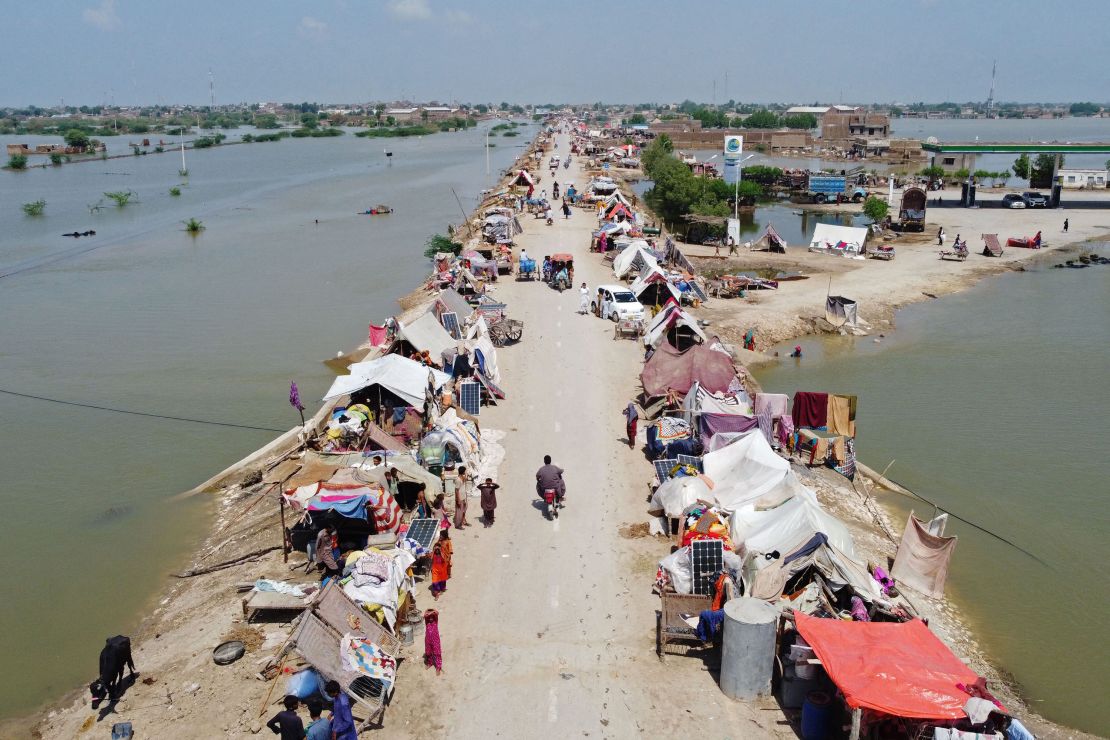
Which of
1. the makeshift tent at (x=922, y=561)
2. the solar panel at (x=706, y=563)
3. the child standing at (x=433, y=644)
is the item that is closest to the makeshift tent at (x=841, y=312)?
the makeshift tent at (x=922, y=561)

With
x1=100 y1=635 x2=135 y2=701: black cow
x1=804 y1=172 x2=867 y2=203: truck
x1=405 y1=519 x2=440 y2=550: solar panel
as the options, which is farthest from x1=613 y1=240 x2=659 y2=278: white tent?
x1=804 y1=172 x2=867 y2=203: truck

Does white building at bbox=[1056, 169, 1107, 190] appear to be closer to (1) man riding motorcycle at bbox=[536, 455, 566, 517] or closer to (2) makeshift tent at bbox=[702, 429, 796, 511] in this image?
(2) makeshift tent at bbox=[702, 429, 796, 511]

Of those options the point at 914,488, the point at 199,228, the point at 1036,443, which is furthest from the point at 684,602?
the point at 199,228

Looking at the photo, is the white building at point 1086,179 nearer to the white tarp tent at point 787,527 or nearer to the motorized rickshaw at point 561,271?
the motorized rickshaw at point 561,271

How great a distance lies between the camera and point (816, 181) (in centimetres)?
5734

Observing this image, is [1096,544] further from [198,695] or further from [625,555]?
[198,695]

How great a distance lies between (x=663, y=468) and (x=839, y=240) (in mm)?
27597

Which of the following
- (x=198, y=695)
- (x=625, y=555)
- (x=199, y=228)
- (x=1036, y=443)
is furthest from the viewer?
(x=199, y=228)

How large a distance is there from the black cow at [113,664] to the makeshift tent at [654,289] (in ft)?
62.0

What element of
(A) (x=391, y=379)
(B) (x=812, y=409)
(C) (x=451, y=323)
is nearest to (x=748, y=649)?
(B) (x=812, y=409)

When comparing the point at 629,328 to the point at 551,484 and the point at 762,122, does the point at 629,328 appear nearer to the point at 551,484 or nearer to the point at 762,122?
the point at 551,484

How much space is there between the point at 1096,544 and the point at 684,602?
9417 millimetres

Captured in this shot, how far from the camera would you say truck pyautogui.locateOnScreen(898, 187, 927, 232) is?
42.5 metres

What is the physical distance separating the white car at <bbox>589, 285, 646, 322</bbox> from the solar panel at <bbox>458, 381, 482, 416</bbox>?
6.85 metres
